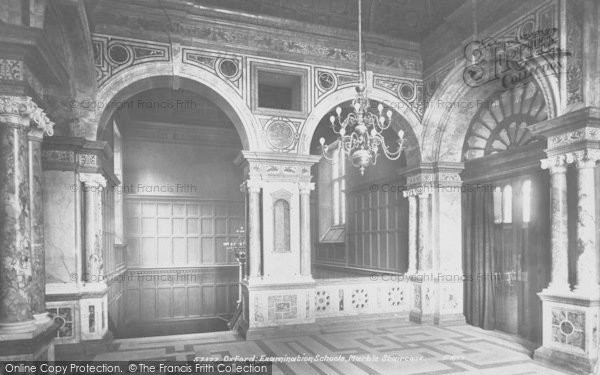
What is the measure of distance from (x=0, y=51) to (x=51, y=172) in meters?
2.42

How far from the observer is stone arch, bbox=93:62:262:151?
6293 millimetres

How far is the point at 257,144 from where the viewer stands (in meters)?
6.93

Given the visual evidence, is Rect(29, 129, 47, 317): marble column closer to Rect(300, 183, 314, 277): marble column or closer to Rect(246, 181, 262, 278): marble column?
Rect(246, 181, 262, 278): marble column

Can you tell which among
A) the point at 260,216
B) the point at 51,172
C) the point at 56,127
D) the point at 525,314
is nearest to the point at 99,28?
the point at 56,127

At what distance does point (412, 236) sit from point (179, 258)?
5.38m

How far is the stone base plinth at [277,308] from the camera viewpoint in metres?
6.70

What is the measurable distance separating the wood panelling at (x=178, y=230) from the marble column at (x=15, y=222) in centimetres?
596

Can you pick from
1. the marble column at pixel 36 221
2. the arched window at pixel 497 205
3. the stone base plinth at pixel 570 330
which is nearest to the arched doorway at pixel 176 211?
the marble column at pixel 36 221

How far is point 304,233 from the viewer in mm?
7109

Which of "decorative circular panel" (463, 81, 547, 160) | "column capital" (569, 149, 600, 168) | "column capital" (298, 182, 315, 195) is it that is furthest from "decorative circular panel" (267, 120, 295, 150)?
"column capital" (569, 149, 600, 168)

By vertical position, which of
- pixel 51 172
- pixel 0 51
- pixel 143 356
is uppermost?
pixel 0 51

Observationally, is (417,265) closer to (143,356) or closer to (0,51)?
(143,356)

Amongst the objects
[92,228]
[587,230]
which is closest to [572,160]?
[587,230]

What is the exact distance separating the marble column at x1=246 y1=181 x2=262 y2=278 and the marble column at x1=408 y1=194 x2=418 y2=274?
2812 millimetres
